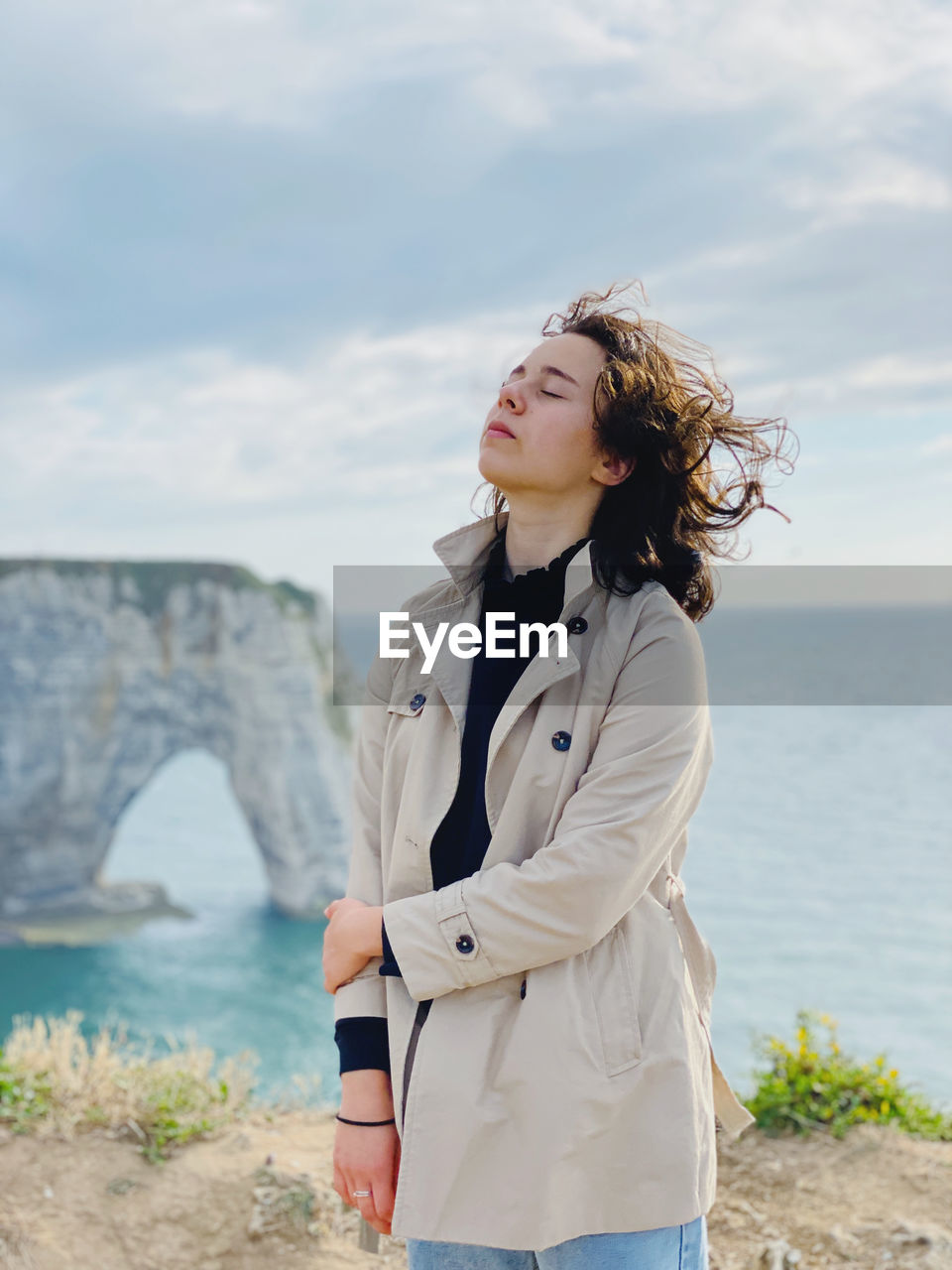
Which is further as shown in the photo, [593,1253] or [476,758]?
[476,758]

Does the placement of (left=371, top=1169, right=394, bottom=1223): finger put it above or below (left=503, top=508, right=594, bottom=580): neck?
below

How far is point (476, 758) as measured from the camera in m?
1.50

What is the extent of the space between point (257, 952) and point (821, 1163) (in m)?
28.0

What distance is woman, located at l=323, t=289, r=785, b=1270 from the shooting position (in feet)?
4.38

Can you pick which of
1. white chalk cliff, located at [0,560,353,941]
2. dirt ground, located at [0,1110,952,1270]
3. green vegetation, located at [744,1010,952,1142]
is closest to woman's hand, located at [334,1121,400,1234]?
dirt ground, located at [0,1110,952,1270]

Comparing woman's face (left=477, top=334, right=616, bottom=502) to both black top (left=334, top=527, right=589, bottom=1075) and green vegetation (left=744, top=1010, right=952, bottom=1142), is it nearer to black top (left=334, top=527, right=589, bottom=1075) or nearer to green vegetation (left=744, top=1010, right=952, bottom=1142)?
black top (left=334, top=527, right=589, bottom=1075)

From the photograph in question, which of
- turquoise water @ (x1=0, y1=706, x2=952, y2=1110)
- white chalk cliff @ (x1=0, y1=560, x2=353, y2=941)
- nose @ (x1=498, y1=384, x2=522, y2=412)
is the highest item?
nose @ (x1=498, y1=384, x2=522, y2=412)

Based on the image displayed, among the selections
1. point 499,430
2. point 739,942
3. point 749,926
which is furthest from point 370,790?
point 749,926

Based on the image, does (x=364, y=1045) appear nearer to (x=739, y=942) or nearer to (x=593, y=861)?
(x=593, y=861)

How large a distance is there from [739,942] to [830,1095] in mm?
25082

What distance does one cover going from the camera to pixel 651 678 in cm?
141

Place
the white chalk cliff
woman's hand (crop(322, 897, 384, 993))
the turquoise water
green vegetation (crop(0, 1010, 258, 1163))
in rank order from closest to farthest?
woman's hand (crop(322, 897, 384, 993)), green vegetation (crop(0, 1010, 258, 1163)), the turquoise water, the white chalk cliff

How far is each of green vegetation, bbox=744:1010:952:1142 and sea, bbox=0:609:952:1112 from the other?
11cm

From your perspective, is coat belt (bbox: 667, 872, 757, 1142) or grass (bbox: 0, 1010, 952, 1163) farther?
grass (bbox: 0, 1010, 952, 1163)
